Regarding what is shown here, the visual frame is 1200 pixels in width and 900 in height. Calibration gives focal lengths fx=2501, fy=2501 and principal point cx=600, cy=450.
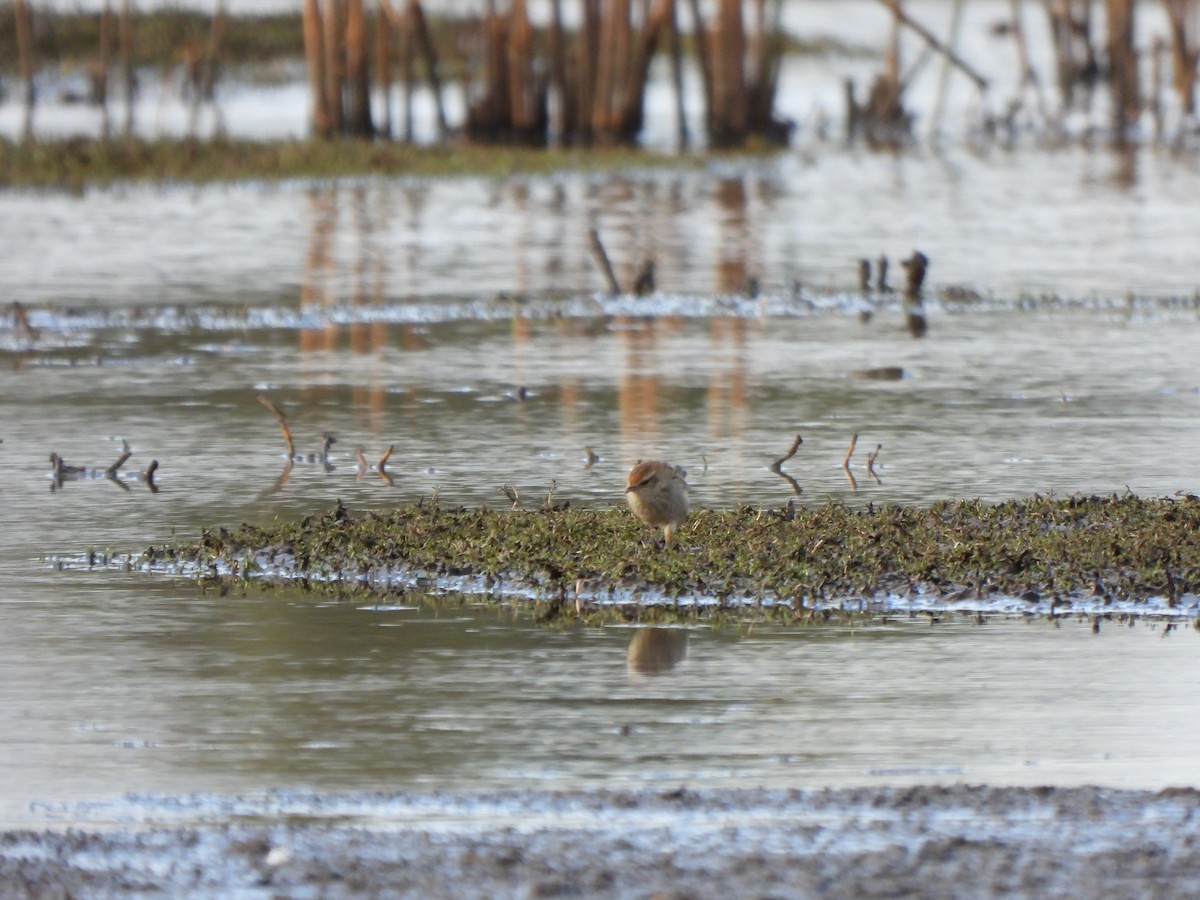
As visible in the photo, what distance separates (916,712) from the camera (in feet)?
24.3

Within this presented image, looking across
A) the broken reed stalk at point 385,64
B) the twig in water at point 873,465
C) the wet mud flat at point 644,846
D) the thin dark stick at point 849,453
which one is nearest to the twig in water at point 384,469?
the thin dark stick at point 849,453

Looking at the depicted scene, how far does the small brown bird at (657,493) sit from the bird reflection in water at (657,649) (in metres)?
0.67

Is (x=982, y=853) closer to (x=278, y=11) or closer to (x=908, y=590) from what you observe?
(x=908, y=590)

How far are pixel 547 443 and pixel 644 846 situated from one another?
22.7 feet

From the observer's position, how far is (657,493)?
9.06m

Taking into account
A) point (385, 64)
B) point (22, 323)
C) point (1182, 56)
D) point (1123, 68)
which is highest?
point (385, 64)

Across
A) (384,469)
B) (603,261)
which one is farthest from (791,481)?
(603,261)

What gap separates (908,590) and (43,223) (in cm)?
1850

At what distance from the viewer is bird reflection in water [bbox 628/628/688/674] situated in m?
8.01

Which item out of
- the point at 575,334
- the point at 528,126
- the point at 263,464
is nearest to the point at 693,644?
the point at 263,464

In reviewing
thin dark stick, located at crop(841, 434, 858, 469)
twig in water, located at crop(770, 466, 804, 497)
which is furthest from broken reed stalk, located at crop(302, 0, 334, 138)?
twig in water, located at crop(770, 466, 804, 497)

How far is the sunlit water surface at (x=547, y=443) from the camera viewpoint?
23.4 feet

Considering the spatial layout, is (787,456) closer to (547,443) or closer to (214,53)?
(547,443)

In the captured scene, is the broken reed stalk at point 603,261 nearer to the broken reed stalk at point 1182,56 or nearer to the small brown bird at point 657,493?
the small brown bird at point 657,493
